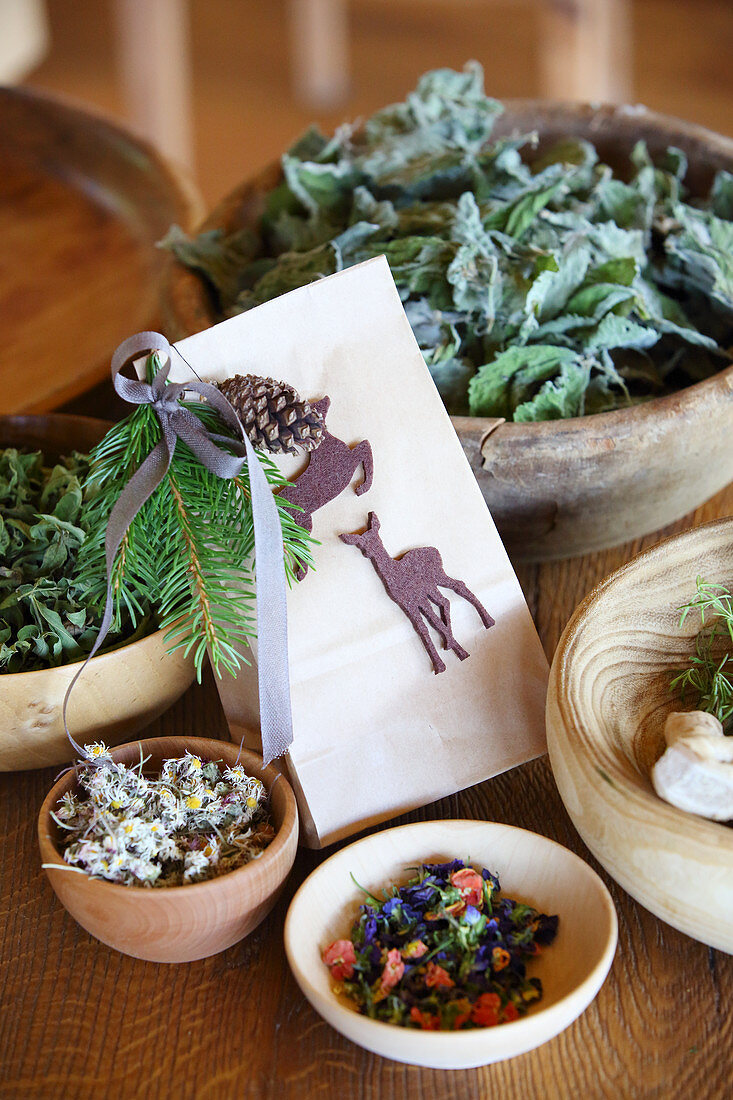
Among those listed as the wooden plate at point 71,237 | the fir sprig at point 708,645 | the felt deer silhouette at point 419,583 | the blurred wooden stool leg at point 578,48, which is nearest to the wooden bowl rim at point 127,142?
the wooden plate at point 71,237

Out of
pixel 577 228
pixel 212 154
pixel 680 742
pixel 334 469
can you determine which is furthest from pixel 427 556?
pixel 212 154

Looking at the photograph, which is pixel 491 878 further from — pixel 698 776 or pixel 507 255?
pixel 507 255

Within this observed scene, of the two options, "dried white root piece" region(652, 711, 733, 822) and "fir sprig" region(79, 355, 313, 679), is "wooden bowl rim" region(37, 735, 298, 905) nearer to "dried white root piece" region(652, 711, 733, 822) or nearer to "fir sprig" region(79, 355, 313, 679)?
"fir sprig" region(79, 355, 313, 679)

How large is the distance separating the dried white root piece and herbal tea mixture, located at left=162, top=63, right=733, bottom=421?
0.32 m

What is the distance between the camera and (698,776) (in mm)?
533

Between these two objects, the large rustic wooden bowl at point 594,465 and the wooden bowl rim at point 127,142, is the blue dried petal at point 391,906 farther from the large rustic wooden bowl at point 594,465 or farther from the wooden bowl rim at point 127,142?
the wooden bowl rim at point 127,142

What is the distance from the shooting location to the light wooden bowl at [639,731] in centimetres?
51

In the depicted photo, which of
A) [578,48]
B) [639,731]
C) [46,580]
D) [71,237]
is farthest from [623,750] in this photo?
[578,48]

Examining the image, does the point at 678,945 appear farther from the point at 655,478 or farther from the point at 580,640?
the point at 655,478

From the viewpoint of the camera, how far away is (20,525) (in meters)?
0.71

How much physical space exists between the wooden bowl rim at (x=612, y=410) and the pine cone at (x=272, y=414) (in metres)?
0.14

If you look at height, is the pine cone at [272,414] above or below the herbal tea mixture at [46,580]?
above

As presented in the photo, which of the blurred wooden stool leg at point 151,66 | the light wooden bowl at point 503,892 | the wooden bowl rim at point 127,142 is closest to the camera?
the light wooden bowl at point 503,892

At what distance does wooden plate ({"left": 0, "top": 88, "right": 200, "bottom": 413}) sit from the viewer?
1146 mm
